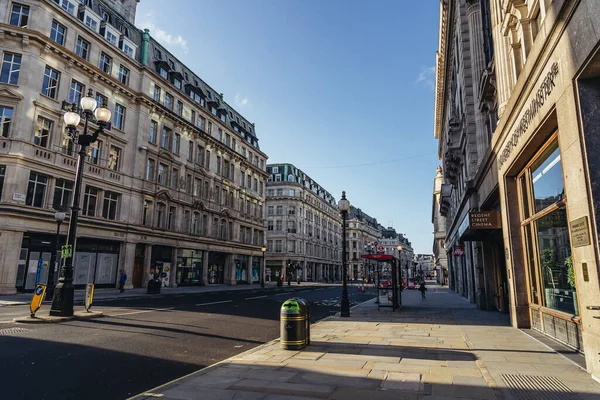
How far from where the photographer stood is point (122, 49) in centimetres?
3325

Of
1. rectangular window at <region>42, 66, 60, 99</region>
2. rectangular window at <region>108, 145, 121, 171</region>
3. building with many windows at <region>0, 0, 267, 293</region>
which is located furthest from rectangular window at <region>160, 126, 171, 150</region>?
rectangular window at <region>42, 66, 60, 99</region>

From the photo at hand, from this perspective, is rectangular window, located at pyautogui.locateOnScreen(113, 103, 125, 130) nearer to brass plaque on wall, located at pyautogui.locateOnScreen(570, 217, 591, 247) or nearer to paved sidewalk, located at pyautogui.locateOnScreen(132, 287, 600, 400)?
paved sidewalk, located at pyautogui.locateOnScreen(132, 287, 600, 400)

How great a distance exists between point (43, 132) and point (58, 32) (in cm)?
757

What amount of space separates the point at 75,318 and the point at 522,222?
1489 centimetres

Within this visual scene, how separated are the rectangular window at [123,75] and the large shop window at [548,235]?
32692 mm

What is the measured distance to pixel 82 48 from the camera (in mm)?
29266

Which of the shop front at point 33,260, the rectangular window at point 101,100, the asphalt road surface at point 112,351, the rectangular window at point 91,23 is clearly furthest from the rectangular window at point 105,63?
the asphalt road surface at point 112,351

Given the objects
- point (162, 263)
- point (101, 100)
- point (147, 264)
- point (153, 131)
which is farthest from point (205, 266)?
point (101, 100)

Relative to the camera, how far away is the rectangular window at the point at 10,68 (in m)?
24.1

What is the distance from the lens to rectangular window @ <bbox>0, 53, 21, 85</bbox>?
2412 cm

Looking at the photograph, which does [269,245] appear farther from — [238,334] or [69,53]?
[238,334]

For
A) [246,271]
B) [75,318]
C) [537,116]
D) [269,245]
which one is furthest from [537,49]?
[269,245]

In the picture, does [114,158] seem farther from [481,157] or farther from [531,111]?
[531,111]

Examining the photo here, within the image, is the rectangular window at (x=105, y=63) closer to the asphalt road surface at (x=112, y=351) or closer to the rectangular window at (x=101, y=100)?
the rectangular window at (x=101, y=100)
